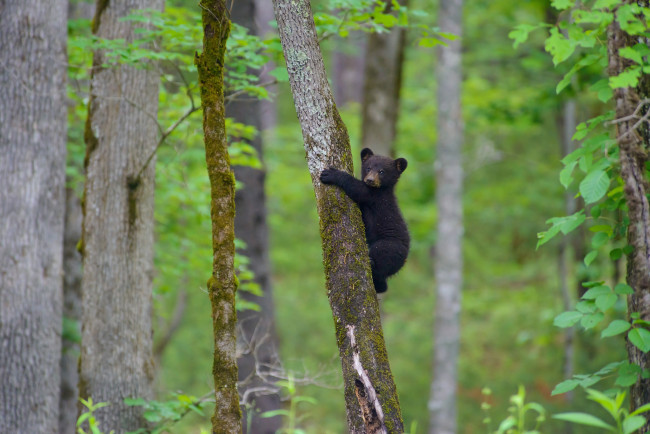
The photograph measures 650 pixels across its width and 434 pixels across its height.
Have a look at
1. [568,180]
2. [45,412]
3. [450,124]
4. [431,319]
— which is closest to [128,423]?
[45,412]

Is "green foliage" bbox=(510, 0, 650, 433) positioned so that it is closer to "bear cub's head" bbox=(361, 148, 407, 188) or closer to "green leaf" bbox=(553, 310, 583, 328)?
"green leaf" bbox=(553, 310, 583, 328)

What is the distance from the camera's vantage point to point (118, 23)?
553 cm

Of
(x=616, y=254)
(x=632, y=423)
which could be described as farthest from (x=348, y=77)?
(x=632, y=423)

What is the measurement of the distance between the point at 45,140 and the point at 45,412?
250cm

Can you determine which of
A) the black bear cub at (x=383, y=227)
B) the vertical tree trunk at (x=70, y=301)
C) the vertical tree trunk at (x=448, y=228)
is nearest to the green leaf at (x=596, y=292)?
the black bear cub at (x=383, y=227)

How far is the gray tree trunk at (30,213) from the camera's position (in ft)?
17.2

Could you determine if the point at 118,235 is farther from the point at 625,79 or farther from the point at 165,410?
the point at 625,79

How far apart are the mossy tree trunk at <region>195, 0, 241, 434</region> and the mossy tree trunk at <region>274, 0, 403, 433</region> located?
48cm

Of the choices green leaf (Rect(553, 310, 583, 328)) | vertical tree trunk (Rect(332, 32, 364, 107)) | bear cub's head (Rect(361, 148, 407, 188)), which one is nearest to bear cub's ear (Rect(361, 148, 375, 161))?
bear cub's head (Rect(361, 148, 407, 188))

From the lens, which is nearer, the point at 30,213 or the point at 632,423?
the point at 632,423

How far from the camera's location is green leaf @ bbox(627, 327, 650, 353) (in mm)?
2938

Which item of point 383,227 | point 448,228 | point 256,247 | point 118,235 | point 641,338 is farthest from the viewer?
point 448,228

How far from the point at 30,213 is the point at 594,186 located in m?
4.73

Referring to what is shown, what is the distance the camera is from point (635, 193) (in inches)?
127
